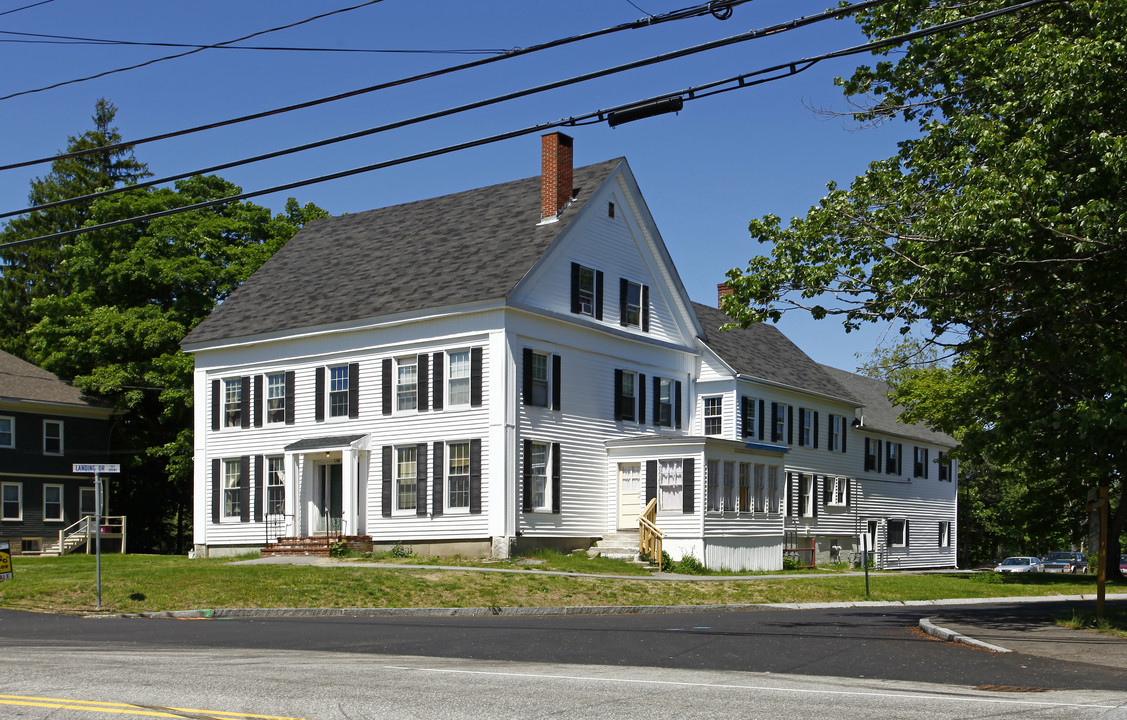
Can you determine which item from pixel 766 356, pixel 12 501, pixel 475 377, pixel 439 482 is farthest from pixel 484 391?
pixel 12 501

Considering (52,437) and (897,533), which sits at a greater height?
(52,437)

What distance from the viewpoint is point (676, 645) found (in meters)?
15.3

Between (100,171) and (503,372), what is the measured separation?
42.1 metres

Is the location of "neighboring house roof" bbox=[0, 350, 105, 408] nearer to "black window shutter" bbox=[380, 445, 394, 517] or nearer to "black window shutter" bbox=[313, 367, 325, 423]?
"black window shutter" bbox=[313, 367, 325, 423]

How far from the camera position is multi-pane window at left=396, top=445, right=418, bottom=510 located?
33.0 meters

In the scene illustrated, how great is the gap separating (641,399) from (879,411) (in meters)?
21.1

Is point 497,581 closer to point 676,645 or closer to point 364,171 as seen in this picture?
point 676,645

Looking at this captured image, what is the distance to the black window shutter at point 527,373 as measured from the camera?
32.2 m

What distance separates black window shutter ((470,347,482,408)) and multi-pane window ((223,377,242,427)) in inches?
359

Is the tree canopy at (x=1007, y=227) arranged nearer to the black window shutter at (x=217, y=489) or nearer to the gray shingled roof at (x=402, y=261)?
the gray shingled roof at (x=402, y=261)

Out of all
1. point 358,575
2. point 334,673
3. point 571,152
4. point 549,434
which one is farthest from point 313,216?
point 334,673

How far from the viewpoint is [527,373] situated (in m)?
32.4

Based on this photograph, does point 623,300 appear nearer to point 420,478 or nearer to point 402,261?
point 402,261

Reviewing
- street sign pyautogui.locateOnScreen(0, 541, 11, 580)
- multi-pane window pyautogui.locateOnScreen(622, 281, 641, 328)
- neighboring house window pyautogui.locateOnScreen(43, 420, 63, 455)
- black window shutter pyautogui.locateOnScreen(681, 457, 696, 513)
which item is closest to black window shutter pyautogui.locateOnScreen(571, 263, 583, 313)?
multi-pane window pyautogui.locateOnScreen(622, 281, 641, 328)
